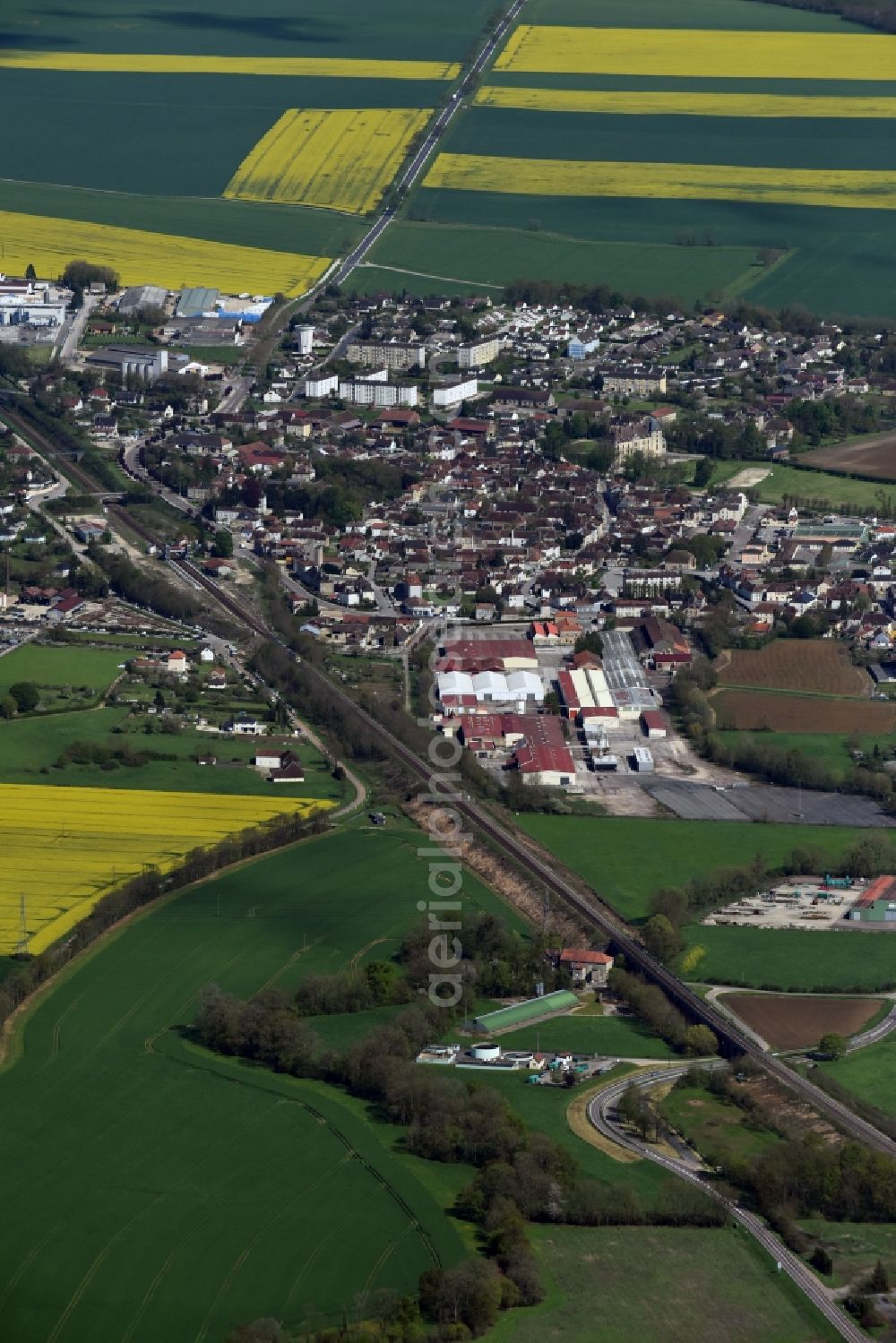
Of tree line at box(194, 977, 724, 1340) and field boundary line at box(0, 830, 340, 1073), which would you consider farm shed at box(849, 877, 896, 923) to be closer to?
tree line at box(194, 977, 724, 1340)

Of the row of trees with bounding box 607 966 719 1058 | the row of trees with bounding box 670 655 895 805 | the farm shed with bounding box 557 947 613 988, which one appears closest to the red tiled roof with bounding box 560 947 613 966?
the farm shed with bounding box 557 947 613 988

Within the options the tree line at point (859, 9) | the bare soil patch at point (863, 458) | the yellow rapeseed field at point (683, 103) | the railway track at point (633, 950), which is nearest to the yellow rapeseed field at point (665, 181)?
the yellow rapeseed field at point (683, 103)

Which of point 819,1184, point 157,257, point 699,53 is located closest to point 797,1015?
point 819,1184

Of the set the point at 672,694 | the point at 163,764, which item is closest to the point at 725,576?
the point at 672,694

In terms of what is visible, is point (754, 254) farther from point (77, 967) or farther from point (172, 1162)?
point (172, 1162)

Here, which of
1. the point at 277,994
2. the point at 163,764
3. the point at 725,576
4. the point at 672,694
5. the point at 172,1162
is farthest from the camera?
the point at 725,576
